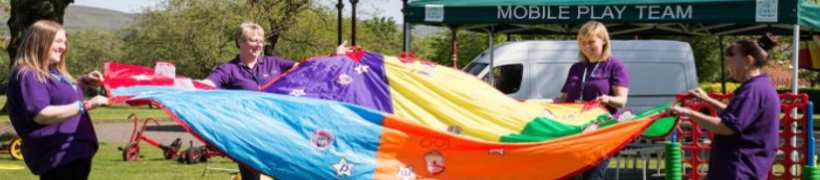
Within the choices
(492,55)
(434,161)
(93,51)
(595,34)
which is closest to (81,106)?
(434,161)

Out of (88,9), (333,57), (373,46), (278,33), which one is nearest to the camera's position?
(333,57)

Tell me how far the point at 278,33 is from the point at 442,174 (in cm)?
3502

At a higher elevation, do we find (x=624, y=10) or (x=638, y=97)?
(x=624, y=10)

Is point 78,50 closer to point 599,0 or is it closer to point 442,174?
point 599,0

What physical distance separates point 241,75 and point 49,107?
1717mm

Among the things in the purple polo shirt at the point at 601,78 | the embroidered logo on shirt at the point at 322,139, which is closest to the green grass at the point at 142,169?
the embroidered logo on shirt at the point at 322,139

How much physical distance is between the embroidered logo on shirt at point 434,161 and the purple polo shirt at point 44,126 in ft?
6.84

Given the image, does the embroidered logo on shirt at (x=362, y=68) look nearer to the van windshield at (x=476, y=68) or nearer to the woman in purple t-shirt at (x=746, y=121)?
the woman in purple t-shirt at (x=746, y=121)

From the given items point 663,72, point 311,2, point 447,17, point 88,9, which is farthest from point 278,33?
point 88,9

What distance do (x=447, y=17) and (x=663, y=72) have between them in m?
5.63

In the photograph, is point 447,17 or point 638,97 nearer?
point 447,17

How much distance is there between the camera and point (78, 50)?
100000mm

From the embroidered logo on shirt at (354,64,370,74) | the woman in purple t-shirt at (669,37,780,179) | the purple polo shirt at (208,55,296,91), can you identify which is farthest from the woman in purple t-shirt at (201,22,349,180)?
the woman in purple t-shirt at (669,37,780,179)

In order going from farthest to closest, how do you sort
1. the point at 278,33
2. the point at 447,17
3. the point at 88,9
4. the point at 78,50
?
the point at 88,9, the point at 78,50, the point at 278,33, the point at 447,17
